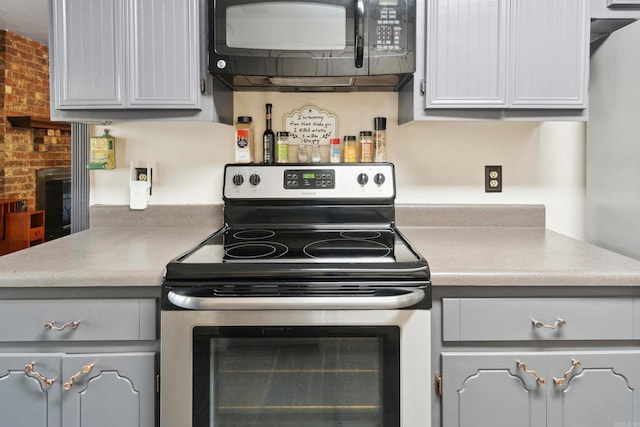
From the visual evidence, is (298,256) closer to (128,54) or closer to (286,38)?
(286,38)

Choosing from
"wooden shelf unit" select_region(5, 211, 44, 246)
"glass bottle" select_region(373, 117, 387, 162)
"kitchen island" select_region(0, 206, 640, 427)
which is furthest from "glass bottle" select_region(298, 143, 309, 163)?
"wooden shelf unit" select_region(5, 211, 44, 246)

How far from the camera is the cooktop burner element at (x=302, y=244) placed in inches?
50.2

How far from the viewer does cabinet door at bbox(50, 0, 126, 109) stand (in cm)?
166

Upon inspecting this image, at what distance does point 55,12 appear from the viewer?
1672mm

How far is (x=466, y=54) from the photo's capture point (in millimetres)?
1669

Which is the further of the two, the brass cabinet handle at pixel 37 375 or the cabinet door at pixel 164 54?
the cabinet door at pixel 164 54

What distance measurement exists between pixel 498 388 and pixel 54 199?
552 cm

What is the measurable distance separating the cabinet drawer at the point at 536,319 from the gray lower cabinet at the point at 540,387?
0.17 feet

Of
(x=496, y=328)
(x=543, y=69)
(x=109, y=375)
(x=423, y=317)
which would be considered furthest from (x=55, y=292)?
(x=543, y=69)

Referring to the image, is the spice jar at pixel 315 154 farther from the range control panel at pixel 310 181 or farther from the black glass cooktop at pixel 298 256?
the black glass cooktop at pixel 298 256

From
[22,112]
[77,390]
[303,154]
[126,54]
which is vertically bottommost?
[77,390]

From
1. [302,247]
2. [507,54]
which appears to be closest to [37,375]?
[302,247]

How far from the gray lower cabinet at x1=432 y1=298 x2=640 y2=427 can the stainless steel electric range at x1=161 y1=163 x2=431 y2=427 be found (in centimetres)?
11

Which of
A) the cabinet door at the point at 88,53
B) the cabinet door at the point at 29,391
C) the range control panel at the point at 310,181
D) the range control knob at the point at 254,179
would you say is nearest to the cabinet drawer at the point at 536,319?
the range control panel at the point at 310,181
